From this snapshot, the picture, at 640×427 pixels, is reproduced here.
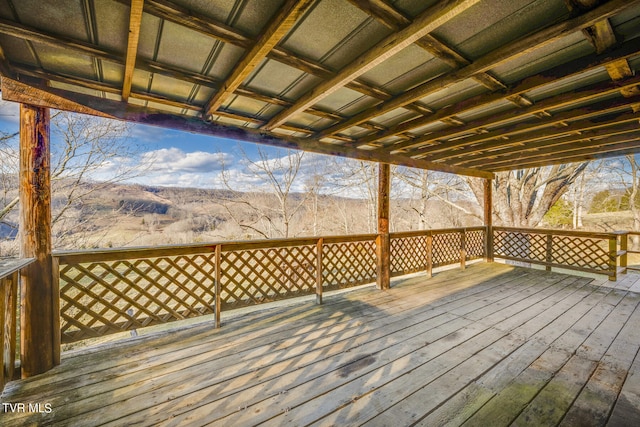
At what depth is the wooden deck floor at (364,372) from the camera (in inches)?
61.5

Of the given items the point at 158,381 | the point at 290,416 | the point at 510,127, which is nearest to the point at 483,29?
the point at 510,127

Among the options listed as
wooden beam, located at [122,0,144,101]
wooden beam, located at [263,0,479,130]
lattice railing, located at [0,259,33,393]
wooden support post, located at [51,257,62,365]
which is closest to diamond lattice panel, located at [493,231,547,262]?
wooden beam, located at [263,0,479,130]

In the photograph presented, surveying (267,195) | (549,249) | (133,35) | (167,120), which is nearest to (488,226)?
(549,249)

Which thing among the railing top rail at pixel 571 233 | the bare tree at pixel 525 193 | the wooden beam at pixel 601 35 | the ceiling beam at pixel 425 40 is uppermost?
the ceiling beam at pixel 425 40

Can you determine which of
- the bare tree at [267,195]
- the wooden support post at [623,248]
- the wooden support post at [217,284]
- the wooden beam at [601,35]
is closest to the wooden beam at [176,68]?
the wooden beam at [601,35]

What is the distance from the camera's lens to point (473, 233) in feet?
19.6

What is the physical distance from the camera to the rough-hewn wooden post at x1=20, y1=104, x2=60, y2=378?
1934 millimetres

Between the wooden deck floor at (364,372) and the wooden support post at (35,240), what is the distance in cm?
21

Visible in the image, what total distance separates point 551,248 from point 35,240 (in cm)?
774

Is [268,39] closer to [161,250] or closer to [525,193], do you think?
[161,250]

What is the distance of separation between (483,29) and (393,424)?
2281 mm

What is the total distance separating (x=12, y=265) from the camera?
1.72 m

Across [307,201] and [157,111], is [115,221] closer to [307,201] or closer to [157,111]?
[157,111]

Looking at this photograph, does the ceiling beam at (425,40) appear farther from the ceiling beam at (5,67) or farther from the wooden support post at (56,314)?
the wooden support post at (56,314)
